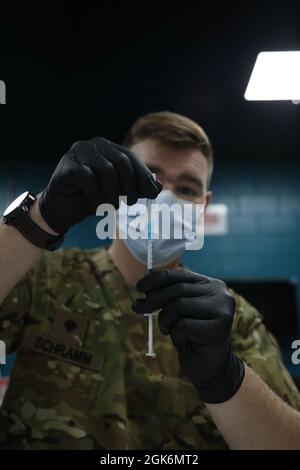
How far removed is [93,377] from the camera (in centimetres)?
72

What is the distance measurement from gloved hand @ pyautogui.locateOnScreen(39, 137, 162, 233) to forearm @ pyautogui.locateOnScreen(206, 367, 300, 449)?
1.09 ft

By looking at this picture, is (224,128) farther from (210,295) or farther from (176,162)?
(210,295)

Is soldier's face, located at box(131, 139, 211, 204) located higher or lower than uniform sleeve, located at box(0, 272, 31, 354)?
higher

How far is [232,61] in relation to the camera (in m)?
0.68

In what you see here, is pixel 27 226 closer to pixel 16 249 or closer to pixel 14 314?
pixel 16 249

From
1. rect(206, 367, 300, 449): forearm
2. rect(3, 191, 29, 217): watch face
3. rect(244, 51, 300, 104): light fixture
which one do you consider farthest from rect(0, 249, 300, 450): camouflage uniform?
rect(244, 51, 300, 104): light fixture

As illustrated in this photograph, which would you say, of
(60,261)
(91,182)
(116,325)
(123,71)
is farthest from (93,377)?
(123,71)

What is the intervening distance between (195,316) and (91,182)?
0.22 m

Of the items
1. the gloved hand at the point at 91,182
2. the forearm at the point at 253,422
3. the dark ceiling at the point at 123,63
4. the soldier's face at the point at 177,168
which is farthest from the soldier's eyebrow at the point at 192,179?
the forearm at the point at 253,422

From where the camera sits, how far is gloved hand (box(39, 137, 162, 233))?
1.69 ft

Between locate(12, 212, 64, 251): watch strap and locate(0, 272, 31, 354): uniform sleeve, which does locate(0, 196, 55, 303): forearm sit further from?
locate(0, 272, 31, 354): uniform sleeve

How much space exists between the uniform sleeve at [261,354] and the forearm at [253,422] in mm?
104

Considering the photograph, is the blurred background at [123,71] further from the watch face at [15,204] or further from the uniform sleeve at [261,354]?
the uniform sleeve at [261,354]

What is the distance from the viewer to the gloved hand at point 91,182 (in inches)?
20.3
